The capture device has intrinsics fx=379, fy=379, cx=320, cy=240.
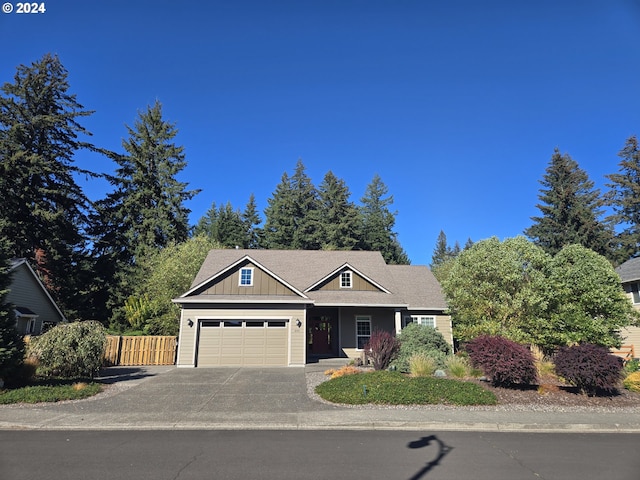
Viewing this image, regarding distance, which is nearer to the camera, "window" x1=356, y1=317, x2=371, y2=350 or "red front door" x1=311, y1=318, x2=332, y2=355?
"window" x1=356, y1=317, x2=371, y2=350

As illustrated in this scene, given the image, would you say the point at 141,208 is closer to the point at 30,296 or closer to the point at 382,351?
the point at 30,296

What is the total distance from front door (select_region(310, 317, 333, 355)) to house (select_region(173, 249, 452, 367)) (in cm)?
6

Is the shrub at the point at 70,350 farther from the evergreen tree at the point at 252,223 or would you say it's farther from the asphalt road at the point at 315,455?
the evergreen tree at the point at 252,223

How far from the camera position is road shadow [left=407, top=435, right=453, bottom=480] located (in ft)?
18.4

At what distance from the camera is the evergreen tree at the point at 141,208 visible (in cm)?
3506

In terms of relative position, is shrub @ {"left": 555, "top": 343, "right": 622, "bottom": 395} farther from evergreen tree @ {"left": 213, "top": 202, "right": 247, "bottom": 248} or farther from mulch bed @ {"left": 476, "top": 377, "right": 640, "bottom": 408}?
evergreen tree @ {"left": 213, "top": 202, "right": 247, "bottom": 248}

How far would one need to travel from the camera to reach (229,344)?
18.1 metres

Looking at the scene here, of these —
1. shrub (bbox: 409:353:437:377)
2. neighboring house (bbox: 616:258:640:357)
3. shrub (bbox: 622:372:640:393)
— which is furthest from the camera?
neighboring house (bbox: 616:258:640:357)

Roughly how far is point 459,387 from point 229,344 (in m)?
10.9

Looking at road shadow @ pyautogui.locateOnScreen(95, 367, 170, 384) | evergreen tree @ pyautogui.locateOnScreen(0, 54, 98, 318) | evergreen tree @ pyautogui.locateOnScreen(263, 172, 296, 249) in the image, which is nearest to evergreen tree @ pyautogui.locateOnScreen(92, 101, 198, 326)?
evergreen tree @ pyautogui.locateOnScreen(0, 54, 98, 318)

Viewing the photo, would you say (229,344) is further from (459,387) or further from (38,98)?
(38,98)

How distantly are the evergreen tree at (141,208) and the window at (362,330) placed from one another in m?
21.2

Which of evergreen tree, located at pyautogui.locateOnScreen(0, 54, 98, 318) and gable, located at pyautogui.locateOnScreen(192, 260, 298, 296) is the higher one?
evergreen tree, located at pyautogui.locateOnScreen(0, 54, 98, 318)

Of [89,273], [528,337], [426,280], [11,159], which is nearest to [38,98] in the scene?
[11,159]
